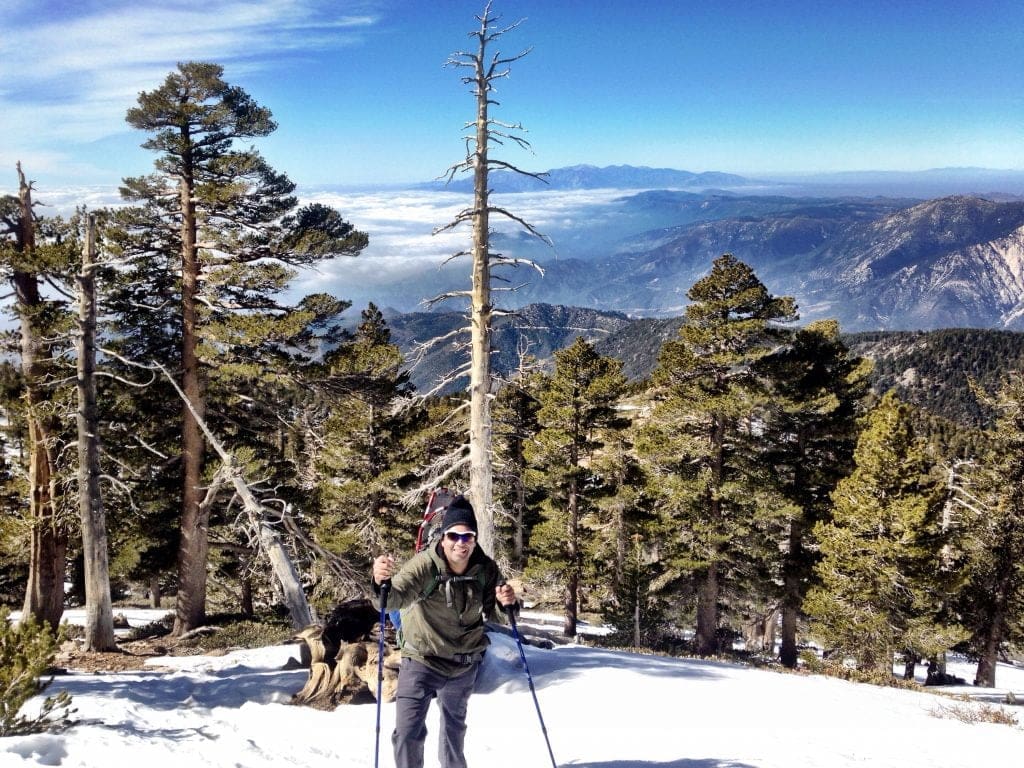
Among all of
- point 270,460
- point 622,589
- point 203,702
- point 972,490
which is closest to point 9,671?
point 203,702

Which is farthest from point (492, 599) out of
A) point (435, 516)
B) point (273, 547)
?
point (273, 547)

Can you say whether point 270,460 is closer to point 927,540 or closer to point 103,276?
point 103,276

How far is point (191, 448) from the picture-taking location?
1485 centimetres

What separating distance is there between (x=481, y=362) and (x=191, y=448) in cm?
797

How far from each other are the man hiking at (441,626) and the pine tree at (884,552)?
49.4 feet

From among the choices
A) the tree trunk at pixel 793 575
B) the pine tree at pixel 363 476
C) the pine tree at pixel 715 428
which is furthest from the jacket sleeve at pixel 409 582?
the tree trunk at pixel 793 575

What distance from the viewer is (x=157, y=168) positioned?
13.6 metres

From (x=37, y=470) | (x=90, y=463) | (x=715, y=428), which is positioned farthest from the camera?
(x=715, y=428)

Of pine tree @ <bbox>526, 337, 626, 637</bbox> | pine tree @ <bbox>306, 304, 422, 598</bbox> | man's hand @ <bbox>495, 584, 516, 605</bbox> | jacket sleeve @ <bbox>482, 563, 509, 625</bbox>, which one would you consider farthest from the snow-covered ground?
pine tree @ <bbox>526, 337, 626, 637</bbox>

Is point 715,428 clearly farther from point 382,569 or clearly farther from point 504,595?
point 382,569

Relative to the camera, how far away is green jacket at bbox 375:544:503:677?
4.93 metres

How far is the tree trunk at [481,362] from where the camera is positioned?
445 inches

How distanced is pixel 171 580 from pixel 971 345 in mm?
215714

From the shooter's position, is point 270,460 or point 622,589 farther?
point 622,589
